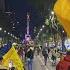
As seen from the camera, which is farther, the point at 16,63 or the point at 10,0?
the point at 10,0

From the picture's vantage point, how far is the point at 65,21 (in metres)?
1.64

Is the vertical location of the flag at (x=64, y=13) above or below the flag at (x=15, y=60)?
above

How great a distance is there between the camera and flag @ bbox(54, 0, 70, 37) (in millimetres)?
1620

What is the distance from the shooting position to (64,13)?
5.33ft

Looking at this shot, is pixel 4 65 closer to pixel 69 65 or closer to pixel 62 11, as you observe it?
pixel 69 65

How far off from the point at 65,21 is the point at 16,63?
1835mm

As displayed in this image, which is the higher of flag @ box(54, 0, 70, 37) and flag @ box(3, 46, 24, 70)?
flag @ box(54, 0, 70, 37)

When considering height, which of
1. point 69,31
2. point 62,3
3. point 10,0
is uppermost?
point 10,0

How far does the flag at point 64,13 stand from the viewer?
1620mm

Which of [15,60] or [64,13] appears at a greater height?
[64,13]

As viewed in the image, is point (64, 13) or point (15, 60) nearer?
point (64, 13)

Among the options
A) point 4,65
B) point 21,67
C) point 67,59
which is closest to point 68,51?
point 67,59

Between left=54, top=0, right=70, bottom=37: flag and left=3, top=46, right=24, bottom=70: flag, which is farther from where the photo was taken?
left=3, top=46, right=24, bottom=70: flag

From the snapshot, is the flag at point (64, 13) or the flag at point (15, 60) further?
the flag at point (15, 60)
